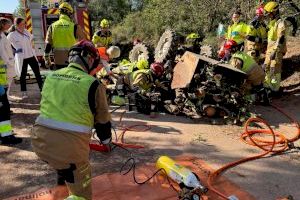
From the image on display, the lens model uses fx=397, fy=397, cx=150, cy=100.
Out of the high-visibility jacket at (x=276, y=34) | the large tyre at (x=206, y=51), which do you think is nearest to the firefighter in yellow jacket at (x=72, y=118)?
the high-visibility jacket at (x=276, y=34)

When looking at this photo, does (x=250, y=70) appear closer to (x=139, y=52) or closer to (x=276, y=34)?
(x=276, y=34)

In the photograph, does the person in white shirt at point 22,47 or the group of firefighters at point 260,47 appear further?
the person in white shirt at point 22,47

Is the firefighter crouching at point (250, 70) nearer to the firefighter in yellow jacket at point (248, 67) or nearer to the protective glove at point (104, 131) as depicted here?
the firefighter in yellow jacket at point (248, 67)

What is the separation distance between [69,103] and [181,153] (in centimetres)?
264

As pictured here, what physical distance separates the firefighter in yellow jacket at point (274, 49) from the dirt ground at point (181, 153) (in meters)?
1.10

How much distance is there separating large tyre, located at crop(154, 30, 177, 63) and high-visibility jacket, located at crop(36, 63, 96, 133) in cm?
593

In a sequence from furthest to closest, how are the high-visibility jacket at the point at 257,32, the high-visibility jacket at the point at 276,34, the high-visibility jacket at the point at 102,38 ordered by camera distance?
the high-visibility jacket at the point at 102,38 → the high-visibility jacket at the point at 257,32 → the high-visibility jacket at the point at 276,34

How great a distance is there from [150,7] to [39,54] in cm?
981

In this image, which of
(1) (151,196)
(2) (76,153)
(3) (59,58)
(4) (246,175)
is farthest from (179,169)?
(3) (59,58)

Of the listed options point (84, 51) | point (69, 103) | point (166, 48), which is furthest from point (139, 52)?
point (69, 103)

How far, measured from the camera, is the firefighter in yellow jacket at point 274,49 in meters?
8.64

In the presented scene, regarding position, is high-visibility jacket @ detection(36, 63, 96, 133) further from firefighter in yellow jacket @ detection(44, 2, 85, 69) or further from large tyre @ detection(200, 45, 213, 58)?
large tyre @ detection(200, 45, 213, 58)

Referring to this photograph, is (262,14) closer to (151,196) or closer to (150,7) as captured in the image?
(151,196)

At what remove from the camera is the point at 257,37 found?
9453 millimetres
